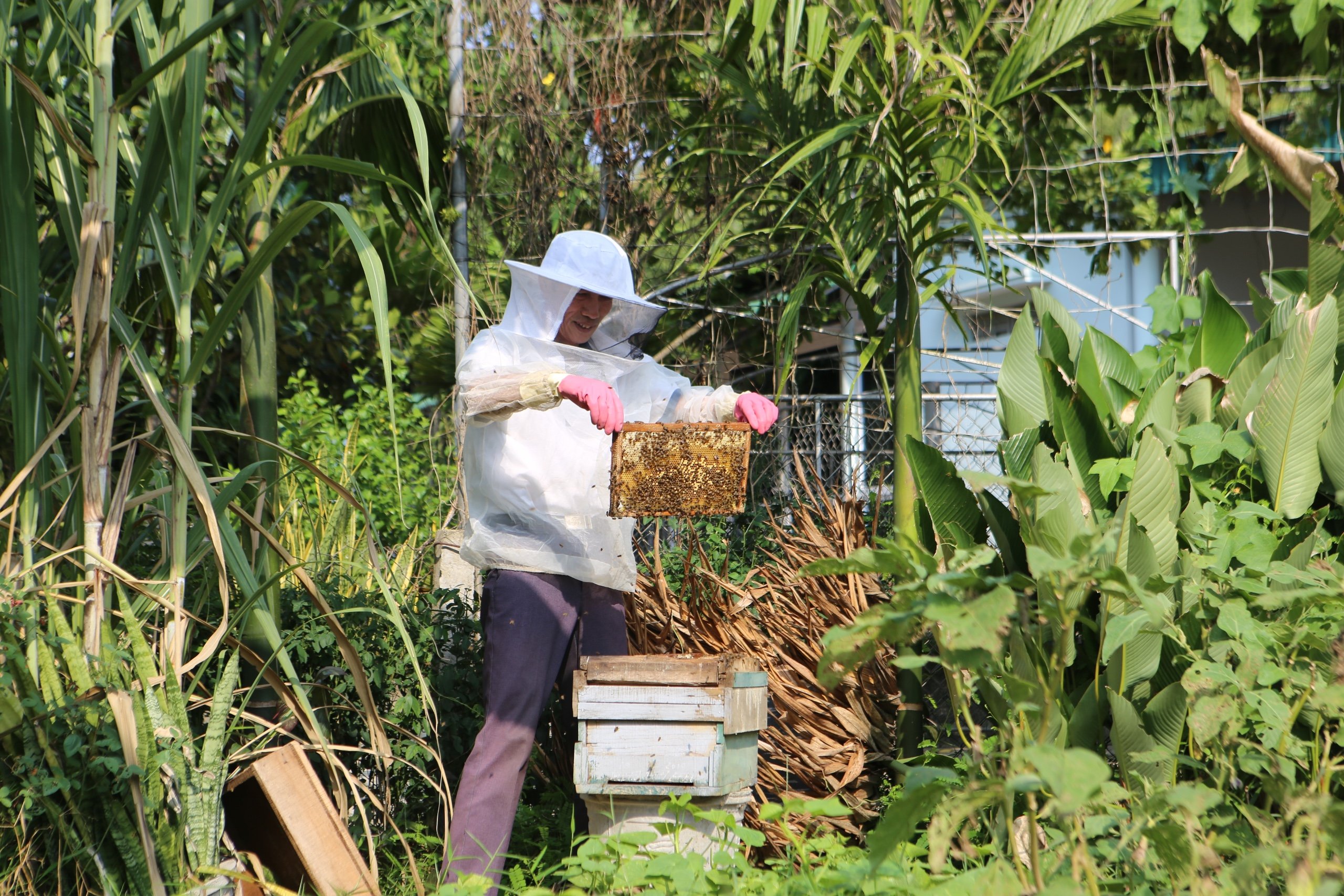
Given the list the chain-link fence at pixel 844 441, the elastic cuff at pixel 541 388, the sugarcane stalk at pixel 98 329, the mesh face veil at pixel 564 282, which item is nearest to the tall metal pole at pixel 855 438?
the chain-link fence at pixel 844 441

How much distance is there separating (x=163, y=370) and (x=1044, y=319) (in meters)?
2.26

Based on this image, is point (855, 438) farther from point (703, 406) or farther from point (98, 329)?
point (98, 329)

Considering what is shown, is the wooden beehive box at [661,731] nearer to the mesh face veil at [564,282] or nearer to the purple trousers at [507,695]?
the purple trousers at [507,695]

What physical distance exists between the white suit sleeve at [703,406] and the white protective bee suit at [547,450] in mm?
239

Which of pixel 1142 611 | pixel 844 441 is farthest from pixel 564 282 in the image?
pixel 844 441

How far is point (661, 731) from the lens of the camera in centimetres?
217

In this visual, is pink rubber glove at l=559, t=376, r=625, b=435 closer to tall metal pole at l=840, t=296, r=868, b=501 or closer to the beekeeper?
the beekeeper

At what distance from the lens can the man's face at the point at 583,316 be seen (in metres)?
2.54

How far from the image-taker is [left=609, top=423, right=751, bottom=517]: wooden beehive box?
7.66 feet

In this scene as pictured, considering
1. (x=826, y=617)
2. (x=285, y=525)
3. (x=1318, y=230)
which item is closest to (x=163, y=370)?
(x=285, y=525)

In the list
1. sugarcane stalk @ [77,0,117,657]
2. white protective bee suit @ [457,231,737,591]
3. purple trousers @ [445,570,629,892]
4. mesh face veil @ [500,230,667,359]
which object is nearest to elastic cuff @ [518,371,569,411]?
white protective bee suit @ [457,231,737,591]

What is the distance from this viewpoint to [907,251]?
286cm

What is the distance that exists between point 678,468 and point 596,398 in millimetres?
292

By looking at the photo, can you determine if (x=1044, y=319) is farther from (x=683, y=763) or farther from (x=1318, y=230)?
(x=683, y=763)
